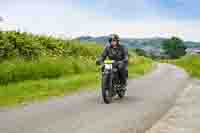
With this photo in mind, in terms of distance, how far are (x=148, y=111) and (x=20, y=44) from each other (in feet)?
49.8

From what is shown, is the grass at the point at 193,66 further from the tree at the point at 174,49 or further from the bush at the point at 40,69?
the tree at the point at 174,49

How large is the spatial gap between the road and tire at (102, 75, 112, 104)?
7.8 inches

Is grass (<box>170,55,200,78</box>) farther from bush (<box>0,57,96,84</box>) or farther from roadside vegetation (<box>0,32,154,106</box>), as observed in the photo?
bush (<box>0,57,96,84</box>)

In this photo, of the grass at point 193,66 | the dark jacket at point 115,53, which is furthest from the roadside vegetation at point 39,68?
the grass at point 193,66

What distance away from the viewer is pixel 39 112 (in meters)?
12.8

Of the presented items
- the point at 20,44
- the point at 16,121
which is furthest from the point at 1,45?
the point at 16,121

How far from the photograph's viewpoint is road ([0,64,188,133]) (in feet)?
34.0

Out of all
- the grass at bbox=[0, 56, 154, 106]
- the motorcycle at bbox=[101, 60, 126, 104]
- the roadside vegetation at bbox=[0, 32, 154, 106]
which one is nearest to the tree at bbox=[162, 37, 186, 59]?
the roadside vegetation at bbox=[0, 32, 154, 106]

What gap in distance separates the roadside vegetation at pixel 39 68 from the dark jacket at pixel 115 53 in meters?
2.42

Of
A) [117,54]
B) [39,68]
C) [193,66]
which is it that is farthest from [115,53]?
[193,66]

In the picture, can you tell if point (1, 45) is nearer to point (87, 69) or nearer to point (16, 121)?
point (87, 69)

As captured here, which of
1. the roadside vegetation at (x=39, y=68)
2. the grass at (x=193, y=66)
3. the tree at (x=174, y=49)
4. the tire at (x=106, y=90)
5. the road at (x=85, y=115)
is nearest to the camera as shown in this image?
the road at (x=85, y=115)

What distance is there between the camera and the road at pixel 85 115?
34.0 feet

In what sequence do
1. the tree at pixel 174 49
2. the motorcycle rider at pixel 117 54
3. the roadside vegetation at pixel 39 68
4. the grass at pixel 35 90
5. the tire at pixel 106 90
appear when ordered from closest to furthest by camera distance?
the tire at pixel 106 90
the grass at pixel 35 90
the motorcycle rider at pixel 117 54
the roadside vegetation at pixel 39 68
the tree at pixel 174 49
